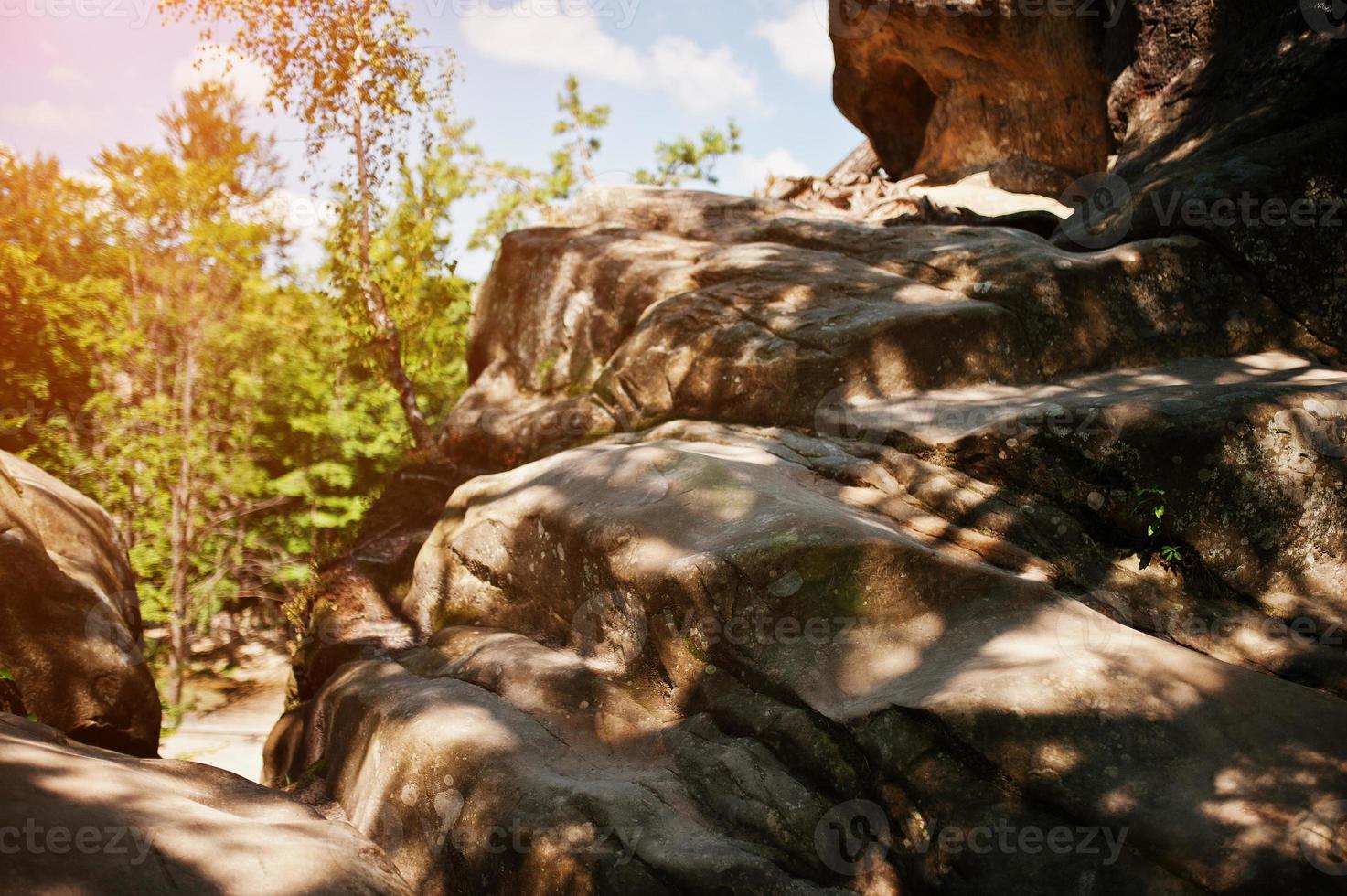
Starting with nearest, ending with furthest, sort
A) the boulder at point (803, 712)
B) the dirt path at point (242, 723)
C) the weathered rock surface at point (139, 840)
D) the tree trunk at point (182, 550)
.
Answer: the weathered rock surface at point (139, 840)
the boulder at point (803, 712)
the dirt path at point (242, 723)
the tree trunk at point (182, 550)

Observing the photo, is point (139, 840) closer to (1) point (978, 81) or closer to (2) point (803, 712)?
(2) point (803, 712)

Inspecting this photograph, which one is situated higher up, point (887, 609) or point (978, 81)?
point (978, 81)

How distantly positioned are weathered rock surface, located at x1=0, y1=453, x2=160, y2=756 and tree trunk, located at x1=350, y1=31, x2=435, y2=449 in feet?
22.2

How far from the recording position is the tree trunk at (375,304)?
14055 mm

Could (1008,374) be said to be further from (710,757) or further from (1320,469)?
(710,757)

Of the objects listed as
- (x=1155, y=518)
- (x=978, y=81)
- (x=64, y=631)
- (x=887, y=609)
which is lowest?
(x=64, y=631)

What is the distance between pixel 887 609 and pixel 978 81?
44.5 ft

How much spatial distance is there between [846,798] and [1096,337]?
17.8 ft

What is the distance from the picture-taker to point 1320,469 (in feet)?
18.9

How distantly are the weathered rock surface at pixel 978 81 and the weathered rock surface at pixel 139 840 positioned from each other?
14770 mm

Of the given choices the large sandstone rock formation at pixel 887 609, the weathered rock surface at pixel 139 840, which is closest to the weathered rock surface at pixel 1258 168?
the large sandstone rock formation at pixel 887 609

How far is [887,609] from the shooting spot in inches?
201

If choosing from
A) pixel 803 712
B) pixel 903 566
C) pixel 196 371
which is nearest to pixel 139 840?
pixel 803 712

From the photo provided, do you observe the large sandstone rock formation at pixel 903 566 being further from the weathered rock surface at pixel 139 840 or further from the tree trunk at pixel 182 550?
the tree trunk at pixel 182 550
